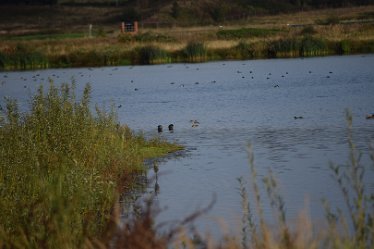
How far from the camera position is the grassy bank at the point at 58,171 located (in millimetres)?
9328

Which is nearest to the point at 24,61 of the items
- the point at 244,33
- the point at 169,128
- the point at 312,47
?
the point at 312,47

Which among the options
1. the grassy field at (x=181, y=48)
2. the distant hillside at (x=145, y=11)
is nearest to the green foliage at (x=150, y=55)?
the grassy field at (x=181, y=48)

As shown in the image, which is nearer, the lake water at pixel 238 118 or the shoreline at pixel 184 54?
the lake water at pixel 238 118

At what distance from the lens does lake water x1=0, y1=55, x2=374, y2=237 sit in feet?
51.8

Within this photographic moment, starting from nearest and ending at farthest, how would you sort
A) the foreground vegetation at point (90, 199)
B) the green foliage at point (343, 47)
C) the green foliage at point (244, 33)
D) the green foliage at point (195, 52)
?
the foreground vegetation at point (90, 199)
the green foliage at point (343, 47)
the green foliage at point (195, 52)
the green foliage at point (244, 33)

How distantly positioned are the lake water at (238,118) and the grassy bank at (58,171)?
1212mm

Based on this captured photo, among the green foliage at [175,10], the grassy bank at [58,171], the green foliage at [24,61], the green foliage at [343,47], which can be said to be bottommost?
the green foliage at [24,61]

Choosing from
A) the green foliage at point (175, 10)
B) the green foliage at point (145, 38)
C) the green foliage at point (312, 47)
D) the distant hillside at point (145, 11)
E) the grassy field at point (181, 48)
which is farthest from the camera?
the green foliage at point (175, 10)

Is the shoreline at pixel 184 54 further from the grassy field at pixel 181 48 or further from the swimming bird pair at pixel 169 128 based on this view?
the swimming bird pair at pixel 169 128

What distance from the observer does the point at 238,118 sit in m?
28.5

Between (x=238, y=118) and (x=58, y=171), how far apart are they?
1673cm

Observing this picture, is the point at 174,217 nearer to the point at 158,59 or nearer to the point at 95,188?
the point at 95,188

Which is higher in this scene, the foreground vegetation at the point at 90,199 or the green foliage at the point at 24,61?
the foreground vegetation at the point at 90,199

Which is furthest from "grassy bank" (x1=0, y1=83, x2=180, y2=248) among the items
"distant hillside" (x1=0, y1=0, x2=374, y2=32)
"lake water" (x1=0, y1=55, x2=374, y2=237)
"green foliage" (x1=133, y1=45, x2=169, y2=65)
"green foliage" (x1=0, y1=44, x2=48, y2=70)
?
"distant hillside" (x1=0, y1=0, x2=374, y2=32)
